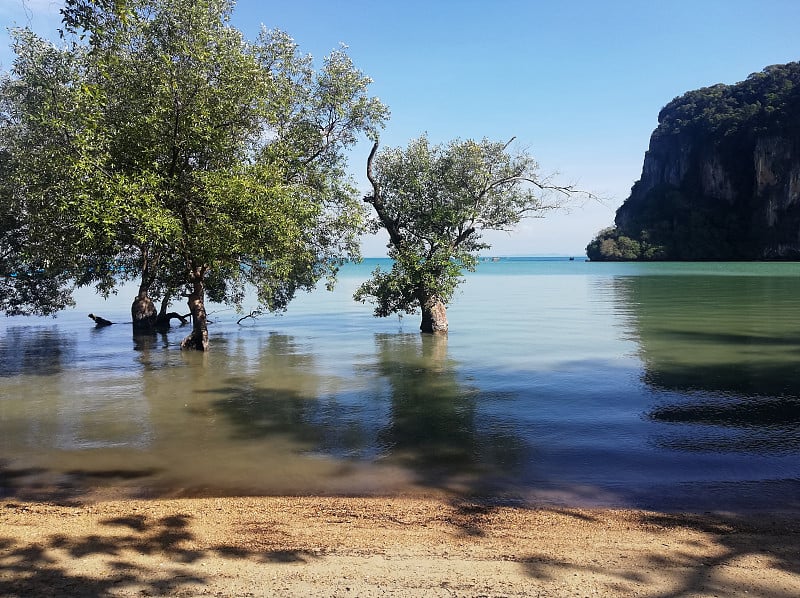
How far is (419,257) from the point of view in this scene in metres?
24.6

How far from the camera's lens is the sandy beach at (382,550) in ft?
16.3

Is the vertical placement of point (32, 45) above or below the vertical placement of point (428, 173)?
above

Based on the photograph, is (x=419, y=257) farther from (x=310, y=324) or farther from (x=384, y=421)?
(x=384, y=421)

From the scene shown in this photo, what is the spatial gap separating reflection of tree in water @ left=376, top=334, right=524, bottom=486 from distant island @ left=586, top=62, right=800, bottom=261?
539 feet

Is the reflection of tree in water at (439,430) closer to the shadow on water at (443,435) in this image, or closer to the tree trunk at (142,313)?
the shadow on water at (443,435)

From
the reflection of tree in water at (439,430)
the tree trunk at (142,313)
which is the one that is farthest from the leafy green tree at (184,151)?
the tree trunk at (142,313)

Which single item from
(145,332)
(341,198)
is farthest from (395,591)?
(145,332)

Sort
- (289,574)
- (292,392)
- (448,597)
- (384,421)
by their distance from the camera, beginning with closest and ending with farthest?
(448,597) < (289,574) < (384,421) < (292,392)

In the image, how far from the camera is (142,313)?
98.3ft

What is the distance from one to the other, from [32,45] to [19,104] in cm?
240

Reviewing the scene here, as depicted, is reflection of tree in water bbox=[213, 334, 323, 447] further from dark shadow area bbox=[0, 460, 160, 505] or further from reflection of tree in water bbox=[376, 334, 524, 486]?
dark shadow area bbox=[0, 460, 160, 505]

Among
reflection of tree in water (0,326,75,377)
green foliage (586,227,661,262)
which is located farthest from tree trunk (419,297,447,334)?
green foliage (586,227,661,262)

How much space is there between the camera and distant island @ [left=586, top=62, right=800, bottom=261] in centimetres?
15438

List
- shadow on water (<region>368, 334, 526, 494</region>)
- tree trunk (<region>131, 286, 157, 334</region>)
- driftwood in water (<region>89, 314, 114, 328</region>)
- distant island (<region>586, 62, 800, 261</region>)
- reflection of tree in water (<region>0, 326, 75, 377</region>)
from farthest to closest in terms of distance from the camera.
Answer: distant island (<region>586, 62, 800, 261</region>) → driftwood in water (<region>89, 314, 114, 328</region>) → tree trunk (<region>131, 286, 157, 334</region>) → reflection of tree in water (<region>0, 326, 75, 377</region>) → shadow on water (<region>368, 334, 526, 494</region>)
